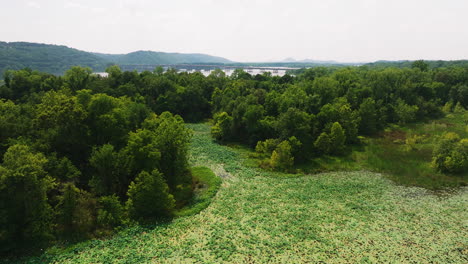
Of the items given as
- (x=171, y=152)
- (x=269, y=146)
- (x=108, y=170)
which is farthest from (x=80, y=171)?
(x=269, y=146)

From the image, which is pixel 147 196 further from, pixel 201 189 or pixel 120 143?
pixel 120 143

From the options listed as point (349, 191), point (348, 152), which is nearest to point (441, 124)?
point (348, 152)

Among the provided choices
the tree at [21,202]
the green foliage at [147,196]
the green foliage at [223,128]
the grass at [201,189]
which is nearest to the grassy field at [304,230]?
the grass at [201,189]

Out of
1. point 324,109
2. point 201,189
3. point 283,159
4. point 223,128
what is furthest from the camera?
point 223,128

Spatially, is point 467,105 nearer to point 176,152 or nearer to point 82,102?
point 176,152

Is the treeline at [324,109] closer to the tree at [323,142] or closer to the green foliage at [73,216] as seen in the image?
the tree at [323,142]

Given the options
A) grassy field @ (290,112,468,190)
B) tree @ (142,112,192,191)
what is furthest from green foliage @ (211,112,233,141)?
tree @ (142,112,192,191)

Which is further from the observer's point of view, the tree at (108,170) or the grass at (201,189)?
the grass at (201,189)
